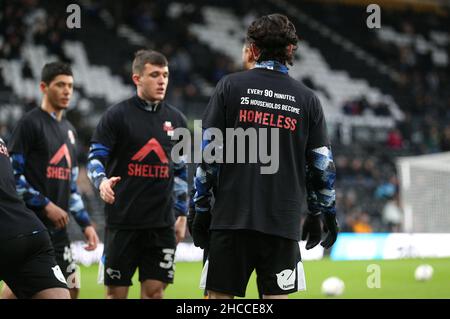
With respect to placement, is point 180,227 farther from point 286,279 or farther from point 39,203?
point 286,279

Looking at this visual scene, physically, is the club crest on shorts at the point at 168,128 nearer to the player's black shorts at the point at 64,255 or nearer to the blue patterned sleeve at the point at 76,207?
the blue patterned sleeve at the point at 76,207

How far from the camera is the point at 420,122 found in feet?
83.2

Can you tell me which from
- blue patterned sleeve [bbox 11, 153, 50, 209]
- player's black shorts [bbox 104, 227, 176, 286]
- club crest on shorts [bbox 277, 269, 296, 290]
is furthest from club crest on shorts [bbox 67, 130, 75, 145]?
club crest on shorts [bbox 277, 269, 296, 290]

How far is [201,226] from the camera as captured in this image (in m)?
4.70

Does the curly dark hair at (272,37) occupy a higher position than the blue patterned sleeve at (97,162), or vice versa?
the curly dark hair at (272,37)

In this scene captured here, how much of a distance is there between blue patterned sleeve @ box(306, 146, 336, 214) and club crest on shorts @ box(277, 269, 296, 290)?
44 cm

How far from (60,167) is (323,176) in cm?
306

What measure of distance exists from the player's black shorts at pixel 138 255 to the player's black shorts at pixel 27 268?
1.96 meters

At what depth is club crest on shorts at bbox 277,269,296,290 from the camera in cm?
459

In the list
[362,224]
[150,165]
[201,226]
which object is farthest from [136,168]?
[362,224]

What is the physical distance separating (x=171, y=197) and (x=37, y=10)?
655 inches

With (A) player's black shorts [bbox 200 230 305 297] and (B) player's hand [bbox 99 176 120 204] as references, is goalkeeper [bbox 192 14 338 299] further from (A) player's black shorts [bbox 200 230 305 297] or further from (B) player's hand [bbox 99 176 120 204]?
(B) player's hand [bbox 99 176 120 204]

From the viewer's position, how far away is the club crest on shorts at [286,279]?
459 centimetres

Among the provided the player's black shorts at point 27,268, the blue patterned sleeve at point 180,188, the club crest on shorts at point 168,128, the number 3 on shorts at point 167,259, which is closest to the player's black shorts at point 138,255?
the number 3 on shorts at point 167,259
